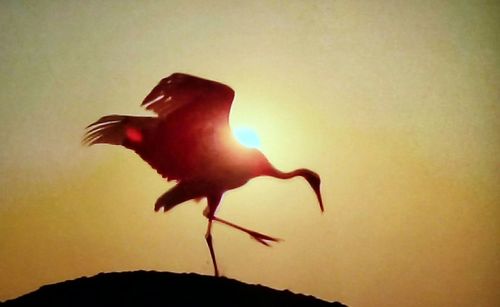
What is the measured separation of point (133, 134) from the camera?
160 centimetres

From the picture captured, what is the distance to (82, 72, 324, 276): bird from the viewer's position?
156 cm

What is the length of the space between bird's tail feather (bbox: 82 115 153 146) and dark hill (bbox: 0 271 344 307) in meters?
0.51

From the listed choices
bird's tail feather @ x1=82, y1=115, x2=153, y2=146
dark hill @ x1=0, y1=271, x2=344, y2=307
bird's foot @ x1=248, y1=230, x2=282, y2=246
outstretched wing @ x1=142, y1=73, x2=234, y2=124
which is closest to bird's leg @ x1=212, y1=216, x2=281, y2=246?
bird's foot @ x1=248, y1=230, x2=282, y2=246

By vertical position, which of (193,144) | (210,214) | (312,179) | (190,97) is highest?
(190,97)

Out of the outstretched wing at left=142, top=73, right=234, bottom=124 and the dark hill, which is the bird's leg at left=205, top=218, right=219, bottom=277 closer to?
the dark hill

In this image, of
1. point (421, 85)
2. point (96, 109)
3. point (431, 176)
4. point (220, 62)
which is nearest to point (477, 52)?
point (421, 85)

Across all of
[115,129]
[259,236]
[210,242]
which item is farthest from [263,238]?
[115,129]

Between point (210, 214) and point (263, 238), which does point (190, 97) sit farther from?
point (263, 238)

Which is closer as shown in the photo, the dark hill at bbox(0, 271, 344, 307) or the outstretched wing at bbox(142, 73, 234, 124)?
the dark hill at bbox(0, 271, 344, 307)

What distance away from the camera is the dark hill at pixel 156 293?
50.3 inches

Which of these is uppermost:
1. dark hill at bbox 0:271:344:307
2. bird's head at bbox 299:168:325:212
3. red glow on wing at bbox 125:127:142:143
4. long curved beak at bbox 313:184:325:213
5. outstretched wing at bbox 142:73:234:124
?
outstretched wing at bbox 142:73:234:124

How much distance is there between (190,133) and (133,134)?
0.74 feet

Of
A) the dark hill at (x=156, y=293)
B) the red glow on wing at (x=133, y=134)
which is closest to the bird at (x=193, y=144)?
the red glow on wing at (x=133, y=134)

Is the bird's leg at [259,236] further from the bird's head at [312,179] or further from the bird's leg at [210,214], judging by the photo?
the bird's head at [312,179]
